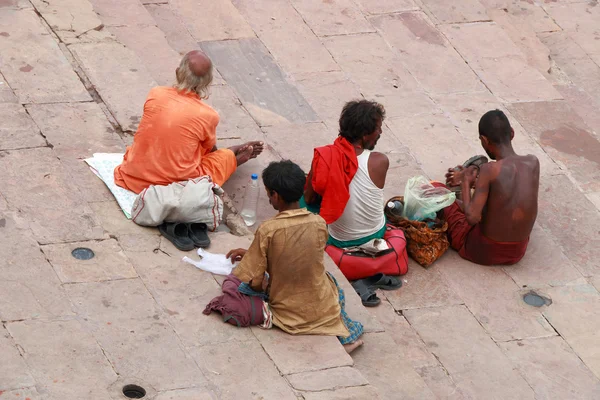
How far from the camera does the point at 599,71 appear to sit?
11.2m

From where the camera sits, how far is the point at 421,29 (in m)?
11.0

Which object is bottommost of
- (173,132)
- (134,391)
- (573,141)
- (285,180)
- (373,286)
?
(373,286)

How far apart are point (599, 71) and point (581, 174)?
6.96ft

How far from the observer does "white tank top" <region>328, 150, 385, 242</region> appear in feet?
25.1

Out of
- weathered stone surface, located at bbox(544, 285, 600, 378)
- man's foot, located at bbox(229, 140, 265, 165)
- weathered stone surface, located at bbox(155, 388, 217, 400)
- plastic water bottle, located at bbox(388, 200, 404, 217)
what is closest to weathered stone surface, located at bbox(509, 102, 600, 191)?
weathered stone surface, located at bbox(544, 285, 600, 378)

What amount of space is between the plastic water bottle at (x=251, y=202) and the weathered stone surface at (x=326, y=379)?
84.2 inches

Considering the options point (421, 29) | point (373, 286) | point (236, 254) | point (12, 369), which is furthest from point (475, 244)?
point (12, 369)

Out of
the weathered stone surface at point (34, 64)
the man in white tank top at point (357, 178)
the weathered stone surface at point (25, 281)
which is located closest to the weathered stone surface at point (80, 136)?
the weathered stone surface at point (34, 64)

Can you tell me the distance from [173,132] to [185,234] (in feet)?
2.40

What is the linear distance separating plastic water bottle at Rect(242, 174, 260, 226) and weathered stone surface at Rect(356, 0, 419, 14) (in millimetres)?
3641

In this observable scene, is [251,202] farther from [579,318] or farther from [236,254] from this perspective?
[579,318]

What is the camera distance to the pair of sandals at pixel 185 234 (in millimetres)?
7105

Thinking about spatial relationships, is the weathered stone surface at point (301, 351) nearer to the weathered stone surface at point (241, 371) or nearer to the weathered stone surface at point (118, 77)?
the weathered stone surface at point (241, 371)

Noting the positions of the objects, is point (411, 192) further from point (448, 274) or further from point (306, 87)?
point (306, 87)
